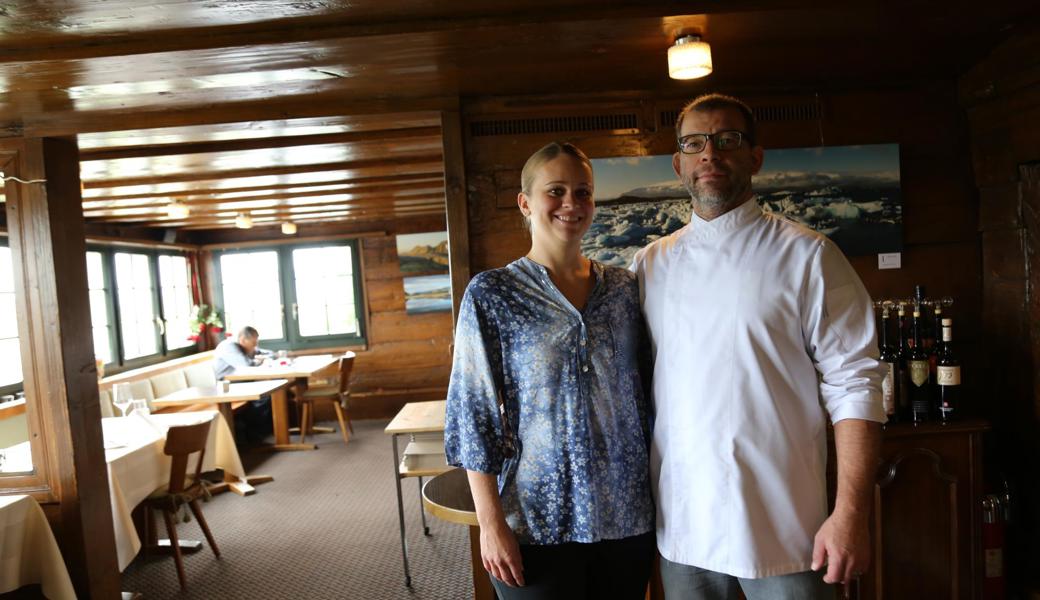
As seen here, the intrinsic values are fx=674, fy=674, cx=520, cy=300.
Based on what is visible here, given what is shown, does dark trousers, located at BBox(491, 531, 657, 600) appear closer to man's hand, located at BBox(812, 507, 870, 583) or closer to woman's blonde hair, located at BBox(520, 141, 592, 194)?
man's hand, located at BBox(812, 507, 870, 583)

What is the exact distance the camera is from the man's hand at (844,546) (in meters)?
1.38

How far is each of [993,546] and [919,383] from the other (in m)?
0.72

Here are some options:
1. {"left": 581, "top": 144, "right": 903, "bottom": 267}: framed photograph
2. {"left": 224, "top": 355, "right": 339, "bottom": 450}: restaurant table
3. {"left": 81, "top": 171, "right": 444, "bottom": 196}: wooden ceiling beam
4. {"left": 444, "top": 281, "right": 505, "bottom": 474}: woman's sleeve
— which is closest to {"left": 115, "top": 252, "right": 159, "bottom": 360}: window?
{"left": 224, "top": 355, "right": 339, "bottom": 450}: restaurant table

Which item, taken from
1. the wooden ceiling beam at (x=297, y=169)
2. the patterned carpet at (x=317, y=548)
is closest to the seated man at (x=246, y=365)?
the patterned carpet at (x=317, y=548)

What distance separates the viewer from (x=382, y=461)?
6332 mm

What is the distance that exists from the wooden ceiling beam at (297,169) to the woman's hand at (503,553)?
331cm

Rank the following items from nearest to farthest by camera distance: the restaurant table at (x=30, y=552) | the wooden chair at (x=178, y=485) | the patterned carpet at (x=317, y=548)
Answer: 1. the restaurant table at (x=30, y=552)
2. the patterned carpet at (x=317, y=548)
3. the wooden chair at (x=178, y=485)

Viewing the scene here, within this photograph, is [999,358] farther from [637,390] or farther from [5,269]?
[5,269]

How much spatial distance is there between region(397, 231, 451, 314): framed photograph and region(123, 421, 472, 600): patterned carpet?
118 inches

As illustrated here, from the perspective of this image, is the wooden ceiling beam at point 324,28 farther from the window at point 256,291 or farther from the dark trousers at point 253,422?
the window at point 256,291

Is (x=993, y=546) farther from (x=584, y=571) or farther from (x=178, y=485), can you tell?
(x=178, y=485)

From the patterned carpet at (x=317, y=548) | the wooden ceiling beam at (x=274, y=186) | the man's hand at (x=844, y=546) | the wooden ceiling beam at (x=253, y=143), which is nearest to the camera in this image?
the man's hand at (x=844, y=546)

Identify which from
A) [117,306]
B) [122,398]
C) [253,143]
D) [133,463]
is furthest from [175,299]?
[253,143]

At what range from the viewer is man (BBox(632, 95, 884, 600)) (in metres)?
1.43
